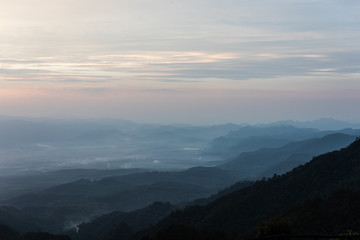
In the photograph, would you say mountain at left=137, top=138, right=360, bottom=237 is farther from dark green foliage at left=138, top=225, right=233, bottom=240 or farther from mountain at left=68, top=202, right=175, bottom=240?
mountain at left=68, top=202, right=175, bottom=240

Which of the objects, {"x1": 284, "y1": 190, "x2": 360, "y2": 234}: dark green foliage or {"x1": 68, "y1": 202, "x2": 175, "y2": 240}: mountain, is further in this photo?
{"x1": 68, "y1": 202, "x2": 175, "y2": 240}: mountain

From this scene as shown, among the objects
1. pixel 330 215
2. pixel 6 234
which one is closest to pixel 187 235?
pixel 330 215

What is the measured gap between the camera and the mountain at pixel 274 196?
10450 cm

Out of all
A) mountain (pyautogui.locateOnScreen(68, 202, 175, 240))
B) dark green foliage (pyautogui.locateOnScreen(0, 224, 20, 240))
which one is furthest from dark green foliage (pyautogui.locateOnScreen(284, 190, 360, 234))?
dark green foliage (pyautogui.locateOnScreen(0, 224, 20, 240))

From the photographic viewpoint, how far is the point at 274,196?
117000mm

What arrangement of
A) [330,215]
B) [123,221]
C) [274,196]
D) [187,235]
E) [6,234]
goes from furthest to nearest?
[123,221] < [6,234] < [274,196] < [187,235] < [330,215]

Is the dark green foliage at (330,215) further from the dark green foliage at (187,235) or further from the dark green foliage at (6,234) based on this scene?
the dark green foliage at (6,234)

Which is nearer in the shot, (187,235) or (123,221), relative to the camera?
(187,235)

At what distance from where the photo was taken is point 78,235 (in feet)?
530

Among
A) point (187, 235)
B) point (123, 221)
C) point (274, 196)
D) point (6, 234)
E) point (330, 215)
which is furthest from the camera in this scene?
point (123, 221)

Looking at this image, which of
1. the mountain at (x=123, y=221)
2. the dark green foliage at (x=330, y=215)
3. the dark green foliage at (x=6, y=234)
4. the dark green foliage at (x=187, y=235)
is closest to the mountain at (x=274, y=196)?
the dark green foliage at (x=330, y=215)

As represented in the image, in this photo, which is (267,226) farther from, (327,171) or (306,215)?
(327,171)

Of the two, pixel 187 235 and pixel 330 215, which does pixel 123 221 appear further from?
pixel 330 215

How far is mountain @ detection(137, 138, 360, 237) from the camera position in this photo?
10450 centimetres
